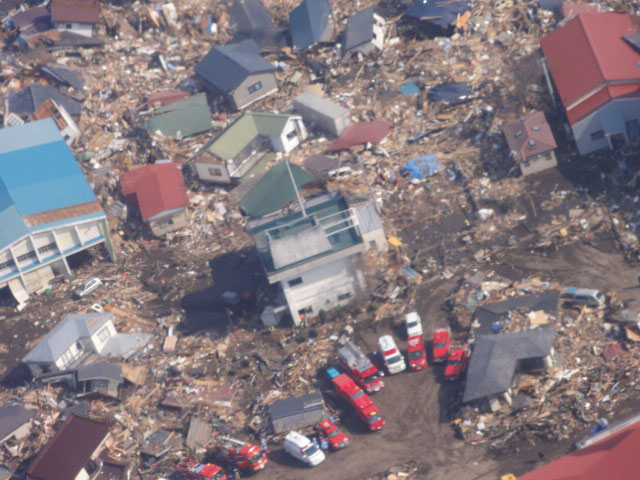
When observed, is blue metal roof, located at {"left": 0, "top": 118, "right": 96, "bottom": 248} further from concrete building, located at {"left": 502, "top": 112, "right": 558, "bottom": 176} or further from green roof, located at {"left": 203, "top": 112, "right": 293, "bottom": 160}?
concrete building, located at {"left": 502, "top": 112, "right": 558, "bottom": 176}

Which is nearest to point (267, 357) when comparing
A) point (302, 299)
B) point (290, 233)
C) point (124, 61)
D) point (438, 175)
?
point (302, 299)

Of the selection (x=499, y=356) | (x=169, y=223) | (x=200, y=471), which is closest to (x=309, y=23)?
(x=169, y=223)

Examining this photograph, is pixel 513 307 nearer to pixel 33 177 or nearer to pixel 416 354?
pixel 416 354

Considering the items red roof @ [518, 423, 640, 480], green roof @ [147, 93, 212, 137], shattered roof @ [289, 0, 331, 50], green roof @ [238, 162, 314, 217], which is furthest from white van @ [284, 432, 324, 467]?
shattered roof @ [289, 0, 331, 50]

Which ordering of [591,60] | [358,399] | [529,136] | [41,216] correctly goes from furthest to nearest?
[591,60] < [41,216] < [529,136] < [358,399]

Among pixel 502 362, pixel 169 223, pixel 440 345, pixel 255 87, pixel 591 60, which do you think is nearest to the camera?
pixel 502 362

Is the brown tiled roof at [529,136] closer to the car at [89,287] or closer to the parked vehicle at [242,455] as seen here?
the parked vehicle at [242,455]

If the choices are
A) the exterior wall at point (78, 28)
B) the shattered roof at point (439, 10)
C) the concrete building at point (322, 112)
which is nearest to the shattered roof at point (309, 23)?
the shattered roof at point (439, 10)
